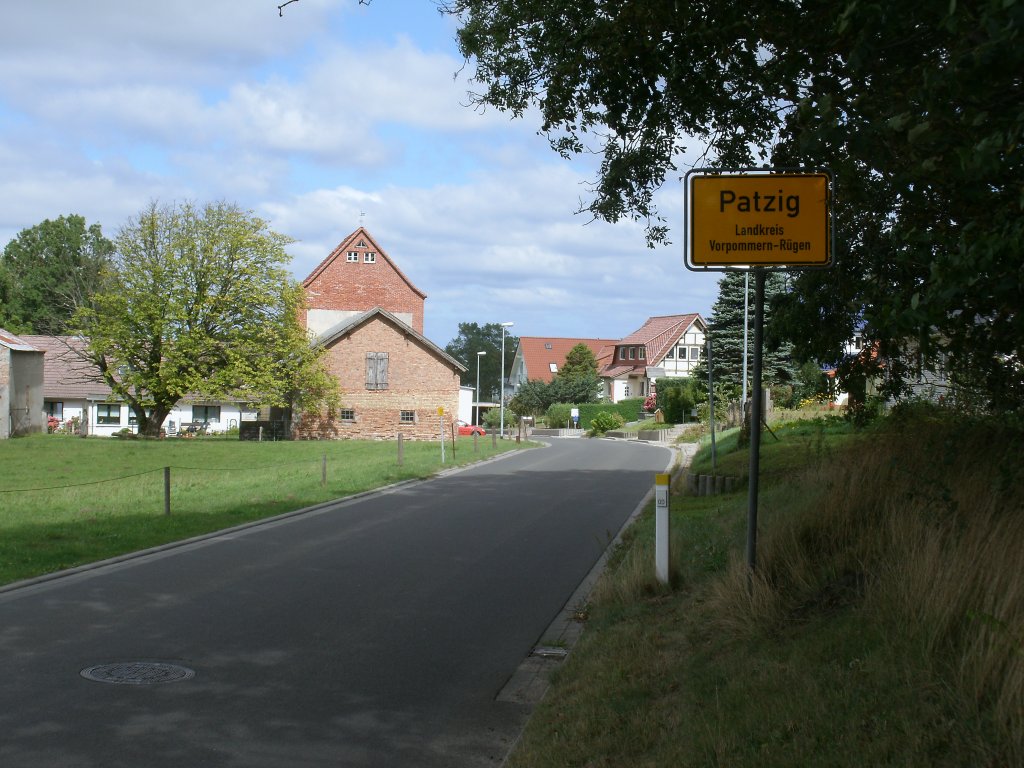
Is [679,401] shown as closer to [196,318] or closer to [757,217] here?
[196,318]

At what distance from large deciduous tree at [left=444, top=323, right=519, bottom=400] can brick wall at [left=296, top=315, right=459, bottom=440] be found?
106003 mm

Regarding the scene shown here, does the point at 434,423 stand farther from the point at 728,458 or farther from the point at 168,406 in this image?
the point at 728,458

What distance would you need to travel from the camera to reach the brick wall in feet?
204

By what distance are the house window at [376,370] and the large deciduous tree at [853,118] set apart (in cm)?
4967

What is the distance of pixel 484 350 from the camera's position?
18062 cm

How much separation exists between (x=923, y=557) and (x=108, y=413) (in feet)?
258

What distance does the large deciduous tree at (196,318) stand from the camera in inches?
2184

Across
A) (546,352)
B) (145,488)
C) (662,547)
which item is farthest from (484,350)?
(662,547)

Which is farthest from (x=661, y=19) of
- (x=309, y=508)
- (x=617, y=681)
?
(x=309, y=508)

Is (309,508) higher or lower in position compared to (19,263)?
lower

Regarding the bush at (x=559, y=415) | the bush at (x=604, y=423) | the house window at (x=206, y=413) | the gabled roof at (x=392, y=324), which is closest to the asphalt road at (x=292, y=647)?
the gabled roof at (x=392, y=324)

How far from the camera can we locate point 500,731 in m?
6.29

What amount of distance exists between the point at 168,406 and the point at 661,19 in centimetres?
5317

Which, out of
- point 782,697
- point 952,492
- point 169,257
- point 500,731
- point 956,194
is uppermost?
point 169,257
